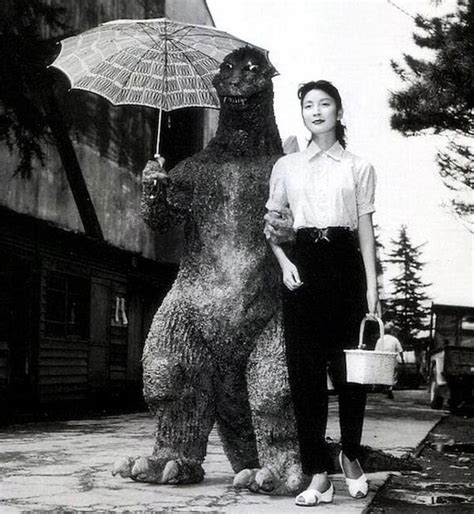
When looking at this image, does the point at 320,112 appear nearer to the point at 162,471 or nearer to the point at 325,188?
the point at 325,188

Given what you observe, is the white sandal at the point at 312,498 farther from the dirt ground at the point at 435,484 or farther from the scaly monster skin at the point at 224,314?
the scaly monster skin at the point at 224,314

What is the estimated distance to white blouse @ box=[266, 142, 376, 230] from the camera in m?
3.95

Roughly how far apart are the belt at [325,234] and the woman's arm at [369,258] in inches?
2.4

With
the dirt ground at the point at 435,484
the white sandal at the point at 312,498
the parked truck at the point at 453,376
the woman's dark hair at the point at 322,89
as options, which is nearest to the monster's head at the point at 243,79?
the woman's dark hair at the point at 322,89

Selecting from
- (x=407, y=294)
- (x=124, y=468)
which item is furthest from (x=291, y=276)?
(x=407, y=294)

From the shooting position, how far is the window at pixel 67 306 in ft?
46.1

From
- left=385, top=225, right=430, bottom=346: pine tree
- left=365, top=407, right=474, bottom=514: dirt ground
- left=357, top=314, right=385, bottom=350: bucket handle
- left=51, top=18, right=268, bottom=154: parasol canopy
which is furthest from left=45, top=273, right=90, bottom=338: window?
left=385, top=225, right=430, bottom=346: pine tree

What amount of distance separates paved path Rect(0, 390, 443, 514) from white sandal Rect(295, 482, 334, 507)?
4 cm

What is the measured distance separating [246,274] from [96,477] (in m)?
1.34

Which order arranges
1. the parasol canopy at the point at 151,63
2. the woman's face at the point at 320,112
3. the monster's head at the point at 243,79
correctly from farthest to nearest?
the parasol canopy at the point at 151,63 < the monster's head at the point at 243,79 < the woman's face at the point at 320,112

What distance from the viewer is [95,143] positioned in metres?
15.8

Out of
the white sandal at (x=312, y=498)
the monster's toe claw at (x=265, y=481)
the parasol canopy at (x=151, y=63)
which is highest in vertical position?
the parasol canopy at (x=151, y=63)

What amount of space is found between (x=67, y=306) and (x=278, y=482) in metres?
11.0

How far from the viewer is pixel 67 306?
48.4 feet
